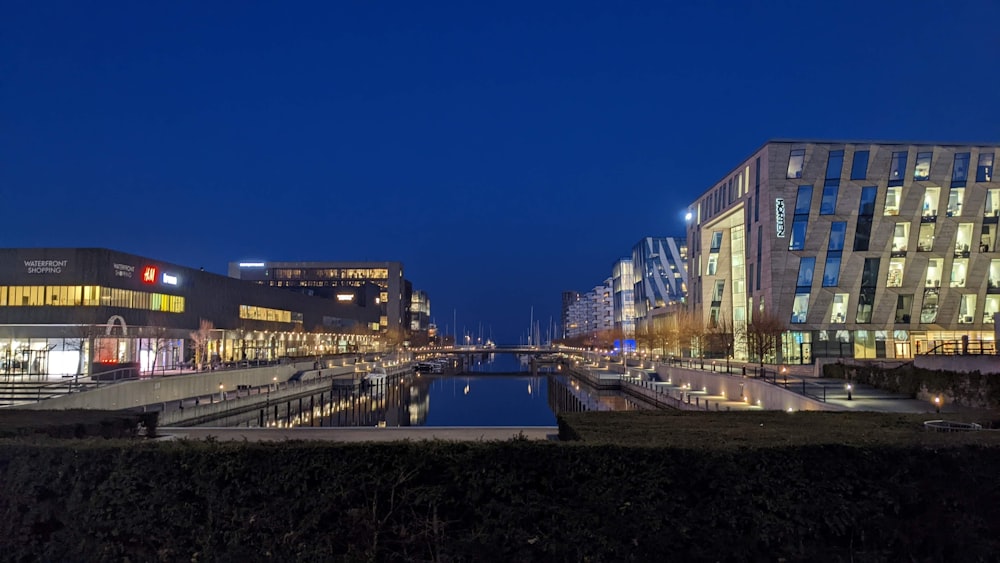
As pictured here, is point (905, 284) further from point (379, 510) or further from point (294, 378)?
point (379, 510)

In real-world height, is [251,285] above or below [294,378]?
above

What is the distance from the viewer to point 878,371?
37469mm

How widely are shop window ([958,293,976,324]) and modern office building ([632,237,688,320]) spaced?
60.2m

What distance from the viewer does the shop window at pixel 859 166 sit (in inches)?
2571

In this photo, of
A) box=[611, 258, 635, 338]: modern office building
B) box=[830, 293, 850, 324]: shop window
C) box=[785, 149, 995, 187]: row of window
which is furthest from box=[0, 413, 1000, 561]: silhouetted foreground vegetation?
box=[611, 258, 635, 338]: modern office building

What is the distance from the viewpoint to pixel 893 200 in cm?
6556

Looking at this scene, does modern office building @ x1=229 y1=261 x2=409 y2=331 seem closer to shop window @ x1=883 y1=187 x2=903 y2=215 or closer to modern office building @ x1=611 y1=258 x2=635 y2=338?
modern office building @ x1=611 y1=258 x2=635 y2=338

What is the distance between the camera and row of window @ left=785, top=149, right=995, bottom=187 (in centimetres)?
6488

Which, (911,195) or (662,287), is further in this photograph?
(662,287)

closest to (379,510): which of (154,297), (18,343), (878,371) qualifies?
(878,371)

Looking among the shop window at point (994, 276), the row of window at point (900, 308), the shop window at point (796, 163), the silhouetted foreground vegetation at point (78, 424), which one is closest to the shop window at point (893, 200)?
the row of window at point (900, 308)

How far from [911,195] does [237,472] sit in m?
71.0

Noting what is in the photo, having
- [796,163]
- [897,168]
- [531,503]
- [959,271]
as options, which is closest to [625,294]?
[796,163]

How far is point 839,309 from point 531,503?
65.5m
